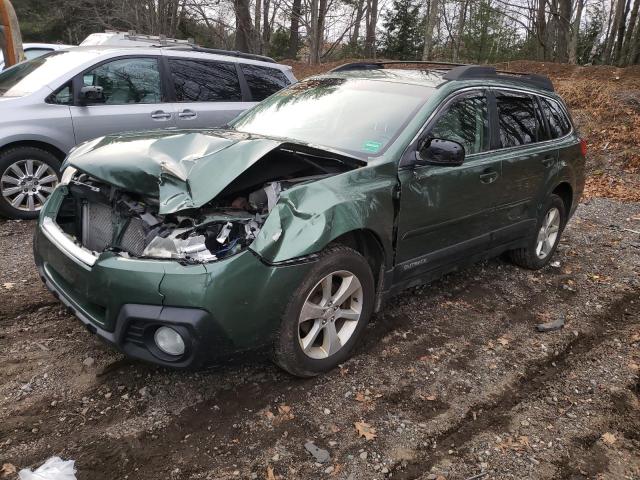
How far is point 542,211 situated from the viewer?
16.1 feet

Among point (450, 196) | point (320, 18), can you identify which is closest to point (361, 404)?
point (450, 196)

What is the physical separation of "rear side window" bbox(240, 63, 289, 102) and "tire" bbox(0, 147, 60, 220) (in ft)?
8.72

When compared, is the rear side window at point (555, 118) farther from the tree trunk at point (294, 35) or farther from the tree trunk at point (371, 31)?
the tree trunk at point (371, 31)

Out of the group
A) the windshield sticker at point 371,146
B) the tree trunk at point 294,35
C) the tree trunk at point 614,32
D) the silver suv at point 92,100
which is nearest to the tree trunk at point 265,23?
the tree trunk at point 294,35

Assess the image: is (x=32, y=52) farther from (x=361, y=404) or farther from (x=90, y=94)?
(x=361, y=404)

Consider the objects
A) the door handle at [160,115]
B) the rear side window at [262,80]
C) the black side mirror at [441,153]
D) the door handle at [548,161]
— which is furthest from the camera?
the rear side window at [262,80]

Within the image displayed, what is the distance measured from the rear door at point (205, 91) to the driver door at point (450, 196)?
360 centimetres

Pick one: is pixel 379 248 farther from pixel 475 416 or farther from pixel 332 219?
pixel 475 416

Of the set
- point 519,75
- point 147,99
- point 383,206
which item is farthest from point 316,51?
point 383,206

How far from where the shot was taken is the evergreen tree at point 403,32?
2519 centimetres

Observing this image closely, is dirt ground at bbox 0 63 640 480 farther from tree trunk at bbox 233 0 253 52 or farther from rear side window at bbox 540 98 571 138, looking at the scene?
tree trunk at bbox 233 0 253 52

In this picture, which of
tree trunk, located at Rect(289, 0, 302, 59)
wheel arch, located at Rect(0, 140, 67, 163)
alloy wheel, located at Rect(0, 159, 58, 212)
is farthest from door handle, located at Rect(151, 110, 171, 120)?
tree trunk, located at Rect(289, 0, 302, 59)

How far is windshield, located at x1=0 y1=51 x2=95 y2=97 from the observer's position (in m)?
5.71

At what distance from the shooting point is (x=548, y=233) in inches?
208
